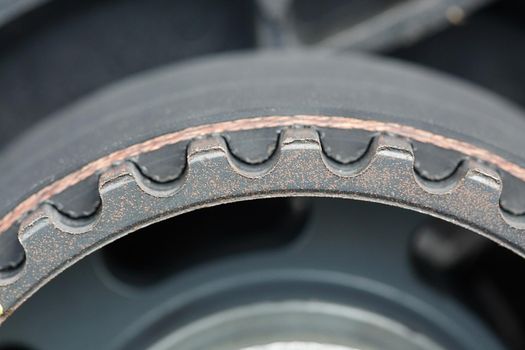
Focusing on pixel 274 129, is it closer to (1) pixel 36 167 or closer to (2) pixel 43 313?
(1) pixel 36 167

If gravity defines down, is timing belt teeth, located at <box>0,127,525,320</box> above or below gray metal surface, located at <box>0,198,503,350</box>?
below

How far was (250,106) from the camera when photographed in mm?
876

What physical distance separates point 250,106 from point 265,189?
86 mm

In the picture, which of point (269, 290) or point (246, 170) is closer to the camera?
point (246, 170)

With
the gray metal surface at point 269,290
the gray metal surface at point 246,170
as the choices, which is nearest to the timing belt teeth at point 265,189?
the gray metal surface at point 246,170

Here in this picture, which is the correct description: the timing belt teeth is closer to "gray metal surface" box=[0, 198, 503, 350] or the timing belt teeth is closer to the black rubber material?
the black rubber material

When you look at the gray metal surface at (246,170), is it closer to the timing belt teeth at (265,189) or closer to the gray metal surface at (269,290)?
the timing belt teeth at (265,189)

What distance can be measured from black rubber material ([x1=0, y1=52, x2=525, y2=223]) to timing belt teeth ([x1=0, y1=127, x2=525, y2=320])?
4cm

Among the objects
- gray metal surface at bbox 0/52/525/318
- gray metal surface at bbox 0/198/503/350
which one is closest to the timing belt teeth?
gray metal surface at bbox 0/52/525/318

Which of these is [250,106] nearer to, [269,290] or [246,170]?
[246,170]

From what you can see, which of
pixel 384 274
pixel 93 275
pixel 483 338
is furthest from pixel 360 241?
pixel 93 275

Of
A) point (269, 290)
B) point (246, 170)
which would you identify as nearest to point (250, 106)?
point (246, 170)

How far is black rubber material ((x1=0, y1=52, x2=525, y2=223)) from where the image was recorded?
A: 0.88 metres

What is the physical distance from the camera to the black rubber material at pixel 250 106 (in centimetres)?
88
